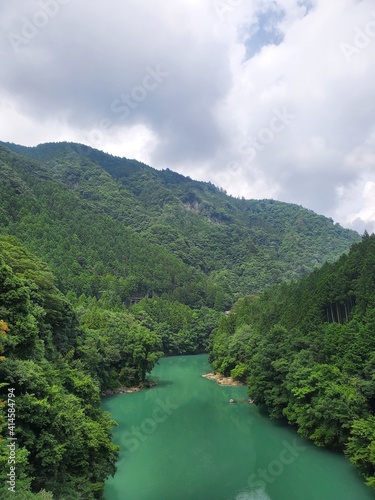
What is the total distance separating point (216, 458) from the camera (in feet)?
82.6

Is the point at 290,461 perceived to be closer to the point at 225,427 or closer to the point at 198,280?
the point at 225,427

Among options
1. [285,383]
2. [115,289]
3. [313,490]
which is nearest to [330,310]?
[285,383]

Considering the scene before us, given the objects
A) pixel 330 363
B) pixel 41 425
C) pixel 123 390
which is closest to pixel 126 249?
pixel 123 390

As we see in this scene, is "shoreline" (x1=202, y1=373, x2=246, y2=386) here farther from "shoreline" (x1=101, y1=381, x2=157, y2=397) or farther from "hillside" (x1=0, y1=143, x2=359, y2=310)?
"hillside" (x1=0, y1=143, x2=359, y2=310)

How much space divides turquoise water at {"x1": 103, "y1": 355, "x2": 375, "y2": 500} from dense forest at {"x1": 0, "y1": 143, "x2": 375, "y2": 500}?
1698mm

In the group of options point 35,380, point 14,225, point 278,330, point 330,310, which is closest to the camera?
point 35,380

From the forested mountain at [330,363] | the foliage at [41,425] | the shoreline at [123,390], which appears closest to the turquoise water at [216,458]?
the forested mountain at [330,363]

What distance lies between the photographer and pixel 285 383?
29984 millimetres

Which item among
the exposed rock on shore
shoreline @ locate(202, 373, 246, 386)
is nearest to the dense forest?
the exposed rock on shore

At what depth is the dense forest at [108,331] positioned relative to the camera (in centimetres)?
1481

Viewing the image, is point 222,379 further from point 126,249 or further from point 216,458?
point 126,249

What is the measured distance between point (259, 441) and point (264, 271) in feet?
388

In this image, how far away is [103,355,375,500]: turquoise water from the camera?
67.0 feet

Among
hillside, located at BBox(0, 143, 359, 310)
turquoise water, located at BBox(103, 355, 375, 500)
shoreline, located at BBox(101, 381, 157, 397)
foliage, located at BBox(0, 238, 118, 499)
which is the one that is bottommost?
turquoise water, located at BBox(103, 355, 375, 500)
